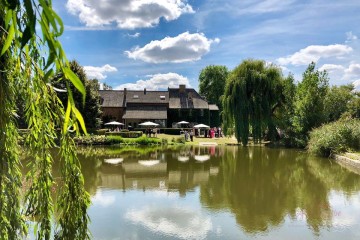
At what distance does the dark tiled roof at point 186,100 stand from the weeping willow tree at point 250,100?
1812 cm

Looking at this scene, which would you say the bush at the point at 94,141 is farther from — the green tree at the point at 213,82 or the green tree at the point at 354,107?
the green tree at the point at 354,107

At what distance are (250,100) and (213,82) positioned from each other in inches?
1346

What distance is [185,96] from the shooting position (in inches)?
1900

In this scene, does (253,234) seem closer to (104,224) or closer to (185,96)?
(104,224)

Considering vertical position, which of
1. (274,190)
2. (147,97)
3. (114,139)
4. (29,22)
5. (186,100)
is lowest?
(274,190)

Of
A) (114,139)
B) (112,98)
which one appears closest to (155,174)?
(114,139)

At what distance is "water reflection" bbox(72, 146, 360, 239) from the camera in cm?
766

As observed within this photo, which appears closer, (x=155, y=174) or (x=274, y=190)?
(x=274, y=190)

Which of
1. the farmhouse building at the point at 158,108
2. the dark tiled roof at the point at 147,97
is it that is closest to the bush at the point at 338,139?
the farmhouse building at the point at 158,108

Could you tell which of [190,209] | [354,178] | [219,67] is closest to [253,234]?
[190,209]

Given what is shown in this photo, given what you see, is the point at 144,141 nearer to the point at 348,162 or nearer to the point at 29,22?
the point at 348,162

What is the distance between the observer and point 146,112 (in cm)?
4509

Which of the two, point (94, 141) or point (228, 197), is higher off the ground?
point (94, 141)

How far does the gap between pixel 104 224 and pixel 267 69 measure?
78.0 feet
